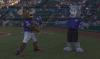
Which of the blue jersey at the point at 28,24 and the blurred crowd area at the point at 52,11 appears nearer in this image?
the blue jersey at the point at 28,24

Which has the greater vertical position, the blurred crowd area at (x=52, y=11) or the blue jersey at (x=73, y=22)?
the blue jersey at (x=73, y=22)

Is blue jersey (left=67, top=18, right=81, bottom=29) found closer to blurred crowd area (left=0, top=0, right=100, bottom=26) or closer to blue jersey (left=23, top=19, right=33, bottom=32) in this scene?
blue jersey (left=23, top=19, right=33, bottom=32)

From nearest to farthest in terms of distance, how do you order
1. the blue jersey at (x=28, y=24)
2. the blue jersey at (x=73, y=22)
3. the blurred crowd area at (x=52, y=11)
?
1. the blue jersey at (x=28, y=24)
2. the blue jersey at (x=73, y=22)
3. the blurred crowd area at (x=52, y=11)

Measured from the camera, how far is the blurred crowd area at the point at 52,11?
76.2ft

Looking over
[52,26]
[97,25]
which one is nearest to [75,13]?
[97,25]

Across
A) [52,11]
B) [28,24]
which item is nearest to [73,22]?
[28,24]

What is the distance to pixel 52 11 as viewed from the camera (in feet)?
84.9

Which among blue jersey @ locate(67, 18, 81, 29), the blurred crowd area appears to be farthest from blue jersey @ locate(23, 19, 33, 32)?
the blurred crowd area

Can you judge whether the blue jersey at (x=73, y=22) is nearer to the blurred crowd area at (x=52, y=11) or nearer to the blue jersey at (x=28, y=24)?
the blue jersey at (x=28, y=24)

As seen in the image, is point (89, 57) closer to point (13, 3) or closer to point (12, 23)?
point (12, 23)

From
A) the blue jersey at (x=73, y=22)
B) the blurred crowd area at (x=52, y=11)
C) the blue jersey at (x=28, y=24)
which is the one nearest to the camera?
the blue jersey at (x=28, y=24)

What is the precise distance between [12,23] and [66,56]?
52.0ft

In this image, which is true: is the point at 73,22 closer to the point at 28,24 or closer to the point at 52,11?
the point at 28,24

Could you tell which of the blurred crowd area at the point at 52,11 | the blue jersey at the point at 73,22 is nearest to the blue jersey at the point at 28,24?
the blue jersey at the point at 73,22
